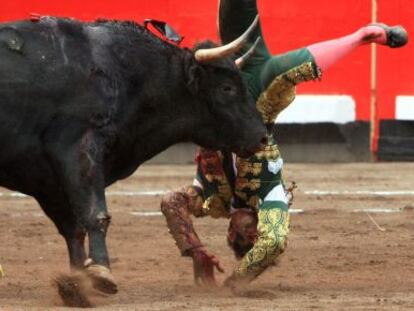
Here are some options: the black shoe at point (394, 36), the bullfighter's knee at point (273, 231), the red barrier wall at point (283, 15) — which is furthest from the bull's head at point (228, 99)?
the red barrier wall at point (283, 15)

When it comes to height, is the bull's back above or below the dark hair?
above

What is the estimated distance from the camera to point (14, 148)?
6.39 meters

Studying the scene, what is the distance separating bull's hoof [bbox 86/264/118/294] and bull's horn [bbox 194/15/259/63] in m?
1.07

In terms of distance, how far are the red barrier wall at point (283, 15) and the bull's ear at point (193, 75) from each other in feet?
19.6

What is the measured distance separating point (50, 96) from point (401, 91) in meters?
6.81

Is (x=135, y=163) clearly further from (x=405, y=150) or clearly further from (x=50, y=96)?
(x=405, y=150)

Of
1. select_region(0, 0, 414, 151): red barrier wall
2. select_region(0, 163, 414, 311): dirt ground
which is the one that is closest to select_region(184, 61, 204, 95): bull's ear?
select_region(0, 163, 414, 311): dirt ground

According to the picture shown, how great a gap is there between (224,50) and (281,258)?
1.90m

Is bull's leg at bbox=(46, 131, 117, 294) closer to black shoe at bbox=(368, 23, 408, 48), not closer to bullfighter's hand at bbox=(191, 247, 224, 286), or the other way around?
bullfighter's hand at bbox=(191, 247, 224, 286)

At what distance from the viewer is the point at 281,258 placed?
26.3 feet

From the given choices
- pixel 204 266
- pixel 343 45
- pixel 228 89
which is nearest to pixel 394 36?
pixel 343 45

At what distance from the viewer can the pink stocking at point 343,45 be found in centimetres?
669

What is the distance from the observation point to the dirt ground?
21.3ft

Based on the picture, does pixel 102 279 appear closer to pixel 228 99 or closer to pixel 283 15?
pixel 228 99
